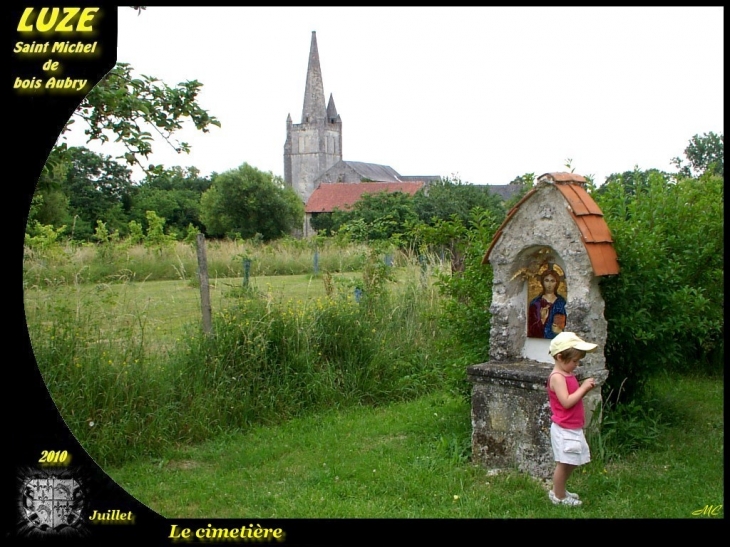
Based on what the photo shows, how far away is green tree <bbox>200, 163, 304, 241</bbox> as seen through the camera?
3938cm

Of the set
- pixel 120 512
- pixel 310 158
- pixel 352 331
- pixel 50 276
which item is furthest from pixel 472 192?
pixel 310 158

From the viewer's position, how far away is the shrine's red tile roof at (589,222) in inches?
201

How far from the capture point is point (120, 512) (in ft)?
12.7

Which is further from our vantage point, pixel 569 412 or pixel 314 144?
pixel 314 144

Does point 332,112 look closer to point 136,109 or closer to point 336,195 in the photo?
point 336,195

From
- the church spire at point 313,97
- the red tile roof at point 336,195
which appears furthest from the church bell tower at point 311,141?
the red tile roof at point 336,195

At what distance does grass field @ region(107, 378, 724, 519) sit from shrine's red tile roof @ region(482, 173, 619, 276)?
1.48 metres

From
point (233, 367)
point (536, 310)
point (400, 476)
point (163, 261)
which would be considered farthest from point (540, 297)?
point (163, 261)

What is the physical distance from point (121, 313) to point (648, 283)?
4657 millimetres

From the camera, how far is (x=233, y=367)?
6961 mm

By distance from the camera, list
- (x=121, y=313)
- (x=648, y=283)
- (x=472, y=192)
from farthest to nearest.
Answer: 1. (x=472, y=192)
2. (x=121, y=313)
3. (x=648, y=283)

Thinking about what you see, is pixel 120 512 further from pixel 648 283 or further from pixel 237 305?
pixel 648 283

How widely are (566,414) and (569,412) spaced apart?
0.02 meters

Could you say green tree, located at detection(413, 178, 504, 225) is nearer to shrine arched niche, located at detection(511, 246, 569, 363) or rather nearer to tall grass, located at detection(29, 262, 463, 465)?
tall grass, located at detection(29, 262, 463, 465)
